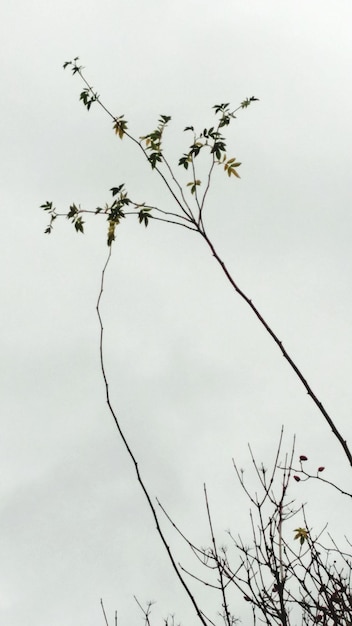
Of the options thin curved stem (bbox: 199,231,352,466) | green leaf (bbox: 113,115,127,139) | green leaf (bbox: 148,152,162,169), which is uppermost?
green leaf (bbox: 113,115,127,139)

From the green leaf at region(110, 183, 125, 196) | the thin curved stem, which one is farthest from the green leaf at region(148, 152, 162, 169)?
the thin curved stem

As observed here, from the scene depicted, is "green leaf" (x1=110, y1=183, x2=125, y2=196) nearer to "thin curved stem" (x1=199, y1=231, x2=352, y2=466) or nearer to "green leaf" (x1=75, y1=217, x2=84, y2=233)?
"green leaf" (x1=75, y1=217, x2=84, y2=233)

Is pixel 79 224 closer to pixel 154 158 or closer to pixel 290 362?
pixel 154 158

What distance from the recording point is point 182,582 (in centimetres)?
209

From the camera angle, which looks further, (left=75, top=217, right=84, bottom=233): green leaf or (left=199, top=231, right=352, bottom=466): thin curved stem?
(left=75, top=217, right=84, bottom=233): green leaf

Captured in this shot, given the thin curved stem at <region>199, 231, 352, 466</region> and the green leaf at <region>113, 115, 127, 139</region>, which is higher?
the green leaf at <region>113, 115, 127, 139</region>

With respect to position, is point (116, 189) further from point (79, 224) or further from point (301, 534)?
point (301, 534)

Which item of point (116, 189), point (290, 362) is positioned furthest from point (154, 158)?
point (290, 362)

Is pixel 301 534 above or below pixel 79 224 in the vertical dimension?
below

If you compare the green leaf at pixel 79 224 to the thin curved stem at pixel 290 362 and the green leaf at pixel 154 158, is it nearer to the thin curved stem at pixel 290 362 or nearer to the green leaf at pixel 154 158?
the green leaf at pixel 154 158

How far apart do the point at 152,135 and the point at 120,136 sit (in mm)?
694

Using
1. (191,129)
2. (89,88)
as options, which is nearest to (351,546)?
(191,129)

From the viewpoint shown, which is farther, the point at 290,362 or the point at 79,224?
the point at 79,224

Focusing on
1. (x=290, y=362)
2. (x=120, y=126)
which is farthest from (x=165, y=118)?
(x=290, y=362)
